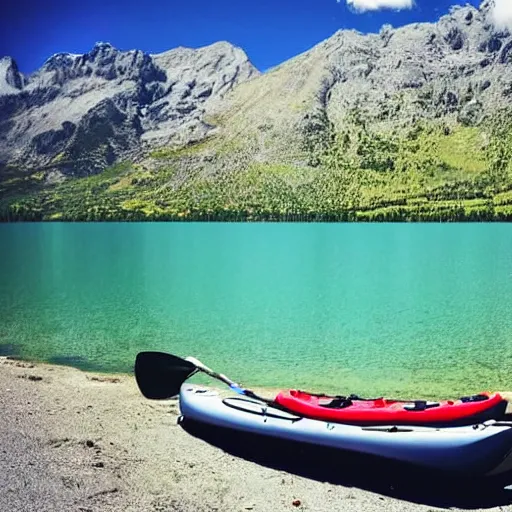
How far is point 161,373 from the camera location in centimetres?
1399

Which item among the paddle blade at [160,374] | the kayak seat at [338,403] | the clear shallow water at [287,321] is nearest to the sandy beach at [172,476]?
the paddle blade at [160,374]

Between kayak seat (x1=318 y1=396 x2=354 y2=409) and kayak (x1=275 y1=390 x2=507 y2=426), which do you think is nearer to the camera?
kayak (x1=275 y1=390 x2=507 y2=426)

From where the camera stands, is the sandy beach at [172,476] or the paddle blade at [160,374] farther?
the paddle blade at [160,374]

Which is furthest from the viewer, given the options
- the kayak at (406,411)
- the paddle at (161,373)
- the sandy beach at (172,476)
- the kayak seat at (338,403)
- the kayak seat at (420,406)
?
the paddle at (161,373)

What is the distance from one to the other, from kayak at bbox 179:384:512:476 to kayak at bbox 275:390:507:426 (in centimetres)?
14

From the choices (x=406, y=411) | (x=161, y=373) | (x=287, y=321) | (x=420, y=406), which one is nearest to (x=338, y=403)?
(x=406, y=411)

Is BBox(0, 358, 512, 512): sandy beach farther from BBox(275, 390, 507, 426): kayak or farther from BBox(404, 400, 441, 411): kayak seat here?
BBox(404, 400, 441, 411): kayak seat

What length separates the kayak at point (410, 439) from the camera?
9.45 meters

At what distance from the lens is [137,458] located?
11.1 meters

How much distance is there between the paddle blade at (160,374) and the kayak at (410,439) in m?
2.80

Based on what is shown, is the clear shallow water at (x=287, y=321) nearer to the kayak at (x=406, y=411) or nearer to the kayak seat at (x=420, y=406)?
the kayak at (x=406, y=411)

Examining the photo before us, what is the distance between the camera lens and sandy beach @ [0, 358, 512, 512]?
9336 mm

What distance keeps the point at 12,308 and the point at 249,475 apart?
79.2ft

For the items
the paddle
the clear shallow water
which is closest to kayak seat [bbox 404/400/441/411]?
the paddle
